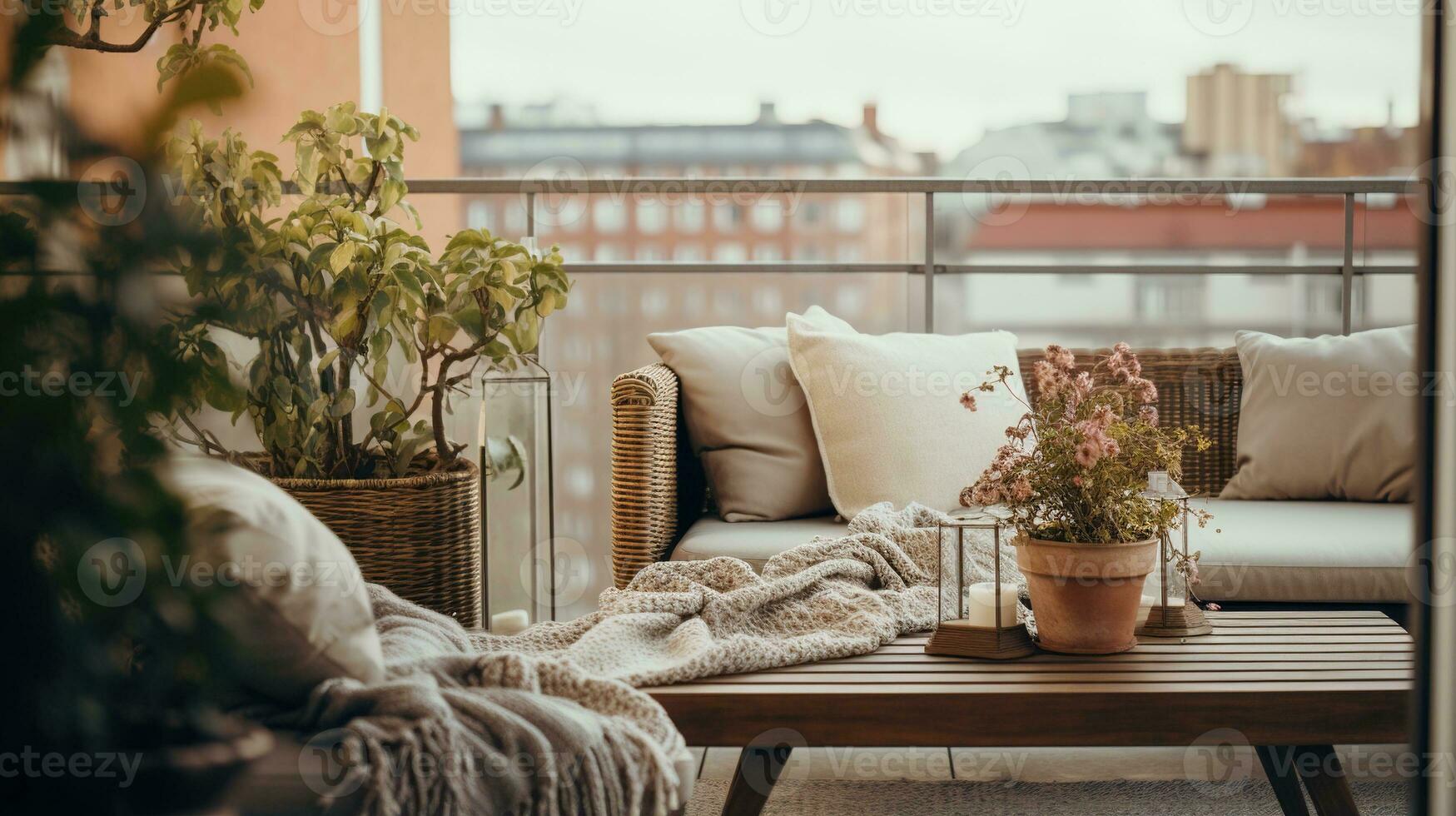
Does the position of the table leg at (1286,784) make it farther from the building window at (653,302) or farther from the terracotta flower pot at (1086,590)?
the building window at (653,302)

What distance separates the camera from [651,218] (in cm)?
314

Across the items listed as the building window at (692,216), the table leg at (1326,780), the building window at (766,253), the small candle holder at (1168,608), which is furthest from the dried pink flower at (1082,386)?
the building window at (692,216)

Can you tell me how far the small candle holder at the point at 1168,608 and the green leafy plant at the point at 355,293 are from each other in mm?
1062

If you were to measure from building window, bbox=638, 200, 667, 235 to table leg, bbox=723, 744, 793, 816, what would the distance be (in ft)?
6.09

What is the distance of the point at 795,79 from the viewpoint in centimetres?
483

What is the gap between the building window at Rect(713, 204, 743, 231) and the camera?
10.7ft

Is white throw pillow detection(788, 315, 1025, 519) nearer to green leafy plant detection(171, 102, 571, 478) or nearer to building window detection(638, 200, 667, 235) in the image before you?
green leafy plant detection(171, 102, 571, 478)

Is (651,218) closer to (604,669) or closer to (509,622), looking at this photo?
(509,622)

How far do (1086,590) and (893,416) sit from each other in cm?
83

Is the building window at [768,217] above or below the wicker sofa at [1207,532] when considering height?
above

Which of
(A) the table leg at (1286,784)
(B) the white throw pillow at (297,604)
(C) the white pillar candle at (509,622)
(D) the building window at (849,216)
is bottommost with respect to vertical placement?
(A) the table leg at (1286,784)

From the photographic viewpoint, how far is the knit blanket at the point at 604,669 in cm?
90

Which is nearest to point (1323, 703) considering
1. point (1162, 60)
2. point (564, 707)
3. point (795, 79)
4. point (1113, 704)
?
point (1113, 704)

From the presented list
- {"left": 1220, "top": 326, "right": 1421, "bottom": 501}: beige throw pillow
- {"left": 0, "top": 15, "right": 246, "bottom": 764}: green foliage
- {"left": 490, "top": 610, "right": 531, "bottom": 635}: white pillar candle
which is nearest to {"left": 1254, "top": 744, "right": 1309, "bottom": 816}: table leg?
{"left": 1220, "top": 326, "right": 1421, "bottom": 501}: beige throw pillow
